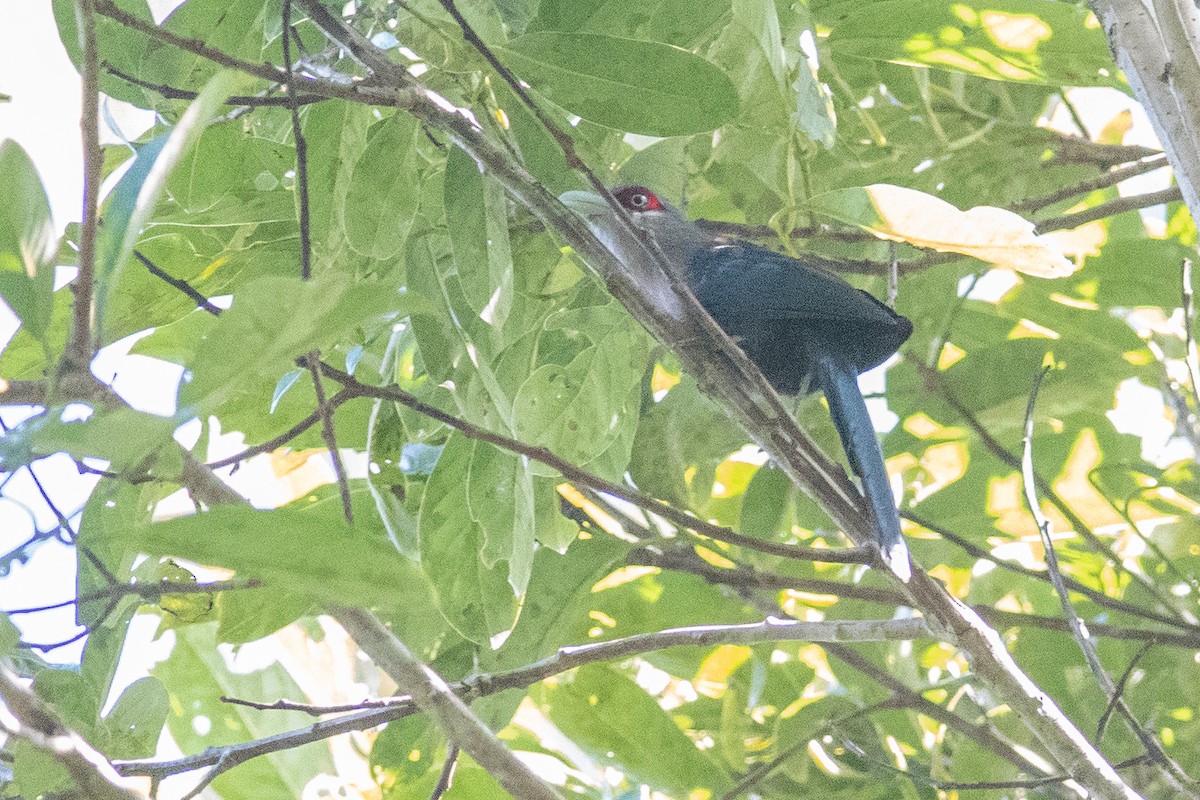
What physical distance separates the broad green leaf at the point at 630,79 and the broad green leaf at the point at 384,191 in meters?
0.15

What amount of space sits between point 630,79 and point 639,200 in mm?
815

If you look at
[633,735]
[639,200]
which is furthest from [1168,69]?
[633,735]

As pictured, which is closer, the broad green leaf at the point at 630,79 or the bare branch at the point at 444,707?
the bare branch at the point at 444,707

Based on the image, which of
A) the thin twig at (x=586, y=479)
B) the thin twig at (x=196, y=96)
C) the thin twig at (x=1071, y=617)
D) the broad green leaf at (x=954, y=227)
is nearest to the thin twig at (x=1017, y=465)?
the thin twig at (x=1071, y=617)

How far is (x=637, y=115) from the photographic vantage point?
50.1 inches

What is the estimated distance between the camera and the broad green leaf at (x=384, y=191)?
4.21ft

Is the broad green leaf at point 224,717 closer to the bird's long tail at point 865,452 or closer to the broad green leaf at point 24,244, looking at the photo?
the bird's long tail at point 865,452

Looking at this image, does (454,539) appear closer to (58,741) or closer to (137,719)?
(137,719)

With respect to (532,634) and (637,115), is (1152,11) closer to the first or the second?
(637,115)

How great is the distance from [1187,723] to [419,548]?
146 cm

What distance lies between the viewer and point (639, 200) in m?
2.06

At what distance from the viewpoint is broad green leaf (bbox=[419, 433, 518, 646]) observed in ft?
4.25

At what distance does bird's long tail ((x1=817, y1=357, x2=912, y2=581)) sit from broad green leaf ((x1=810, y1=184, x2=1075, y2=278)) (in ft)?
0.98

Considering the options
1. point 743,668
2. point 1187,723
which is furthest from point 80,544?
point 1187,723
